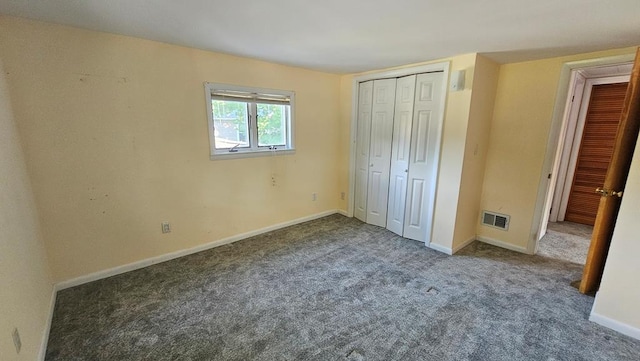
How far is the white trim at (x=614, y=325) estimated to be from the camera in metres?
1.89

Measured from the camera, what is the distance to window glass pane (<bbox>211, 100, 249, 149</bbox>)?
9.91 feet

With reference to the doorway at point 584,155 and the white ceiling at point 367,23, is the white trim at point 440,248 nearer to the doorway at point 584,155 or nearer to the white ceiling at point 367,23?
the doorway at point 584,155

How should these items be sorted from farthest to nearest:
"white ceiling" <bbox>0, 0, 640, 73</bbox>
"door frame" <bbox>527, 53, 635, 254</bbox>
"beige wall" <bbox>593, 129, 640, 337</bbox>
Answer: "door frame" <bbox>527, 53, 635, 254</bbox> → "beige wall" <bbox>593, 129, 640, 337</bbox> → "white ceiling" <bbox>0, 0, 640, 73</bbox>

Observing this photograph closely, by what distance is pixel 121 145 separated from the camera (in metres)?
2.44

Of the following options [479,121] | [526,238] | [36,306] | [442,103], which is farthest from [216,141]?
[526,238]

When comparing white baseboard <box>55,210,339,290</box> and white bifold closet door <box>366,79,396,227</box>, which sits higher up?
white bifold closet door <box>366,79,396,227</box>

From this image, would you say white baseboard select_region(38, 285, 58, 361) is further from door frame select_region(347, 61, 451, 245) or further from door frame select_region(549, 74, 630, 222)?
door frame select_region(549, 74, 630, 222)


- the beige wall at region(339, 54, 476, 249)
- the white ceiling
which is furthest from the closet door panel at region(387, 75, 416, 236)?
the white ceiling

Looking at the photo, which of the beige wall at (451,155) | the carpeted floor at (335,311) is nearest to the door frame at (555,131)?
the carpeted floor at (335,311)

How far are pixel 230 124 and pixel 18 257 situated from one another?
2.06m

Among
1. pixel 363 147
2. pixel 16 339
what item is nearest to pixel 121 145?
pixel 16 339

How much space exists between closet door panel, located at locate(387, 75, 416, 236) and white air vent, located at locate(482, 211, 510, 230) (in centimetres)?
101

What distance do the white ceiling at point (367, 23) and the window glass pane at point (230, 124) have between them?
2.03 feet

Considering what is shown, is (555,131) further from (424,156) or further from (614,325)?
(614,325)
